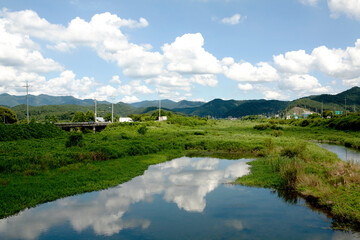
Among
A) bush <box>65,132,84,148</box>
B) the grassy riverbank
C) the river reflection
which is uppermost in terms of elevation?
bush <box>65,132,84,148</box>

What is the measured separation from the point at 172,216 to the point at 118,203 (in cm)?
361

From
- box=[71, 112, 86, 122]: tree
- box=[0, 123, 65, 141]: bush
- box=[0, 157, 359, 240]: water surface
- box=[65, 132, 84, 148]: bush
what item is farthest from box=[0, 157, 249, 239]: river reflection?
box=[71, 112, 86, 122]: tree

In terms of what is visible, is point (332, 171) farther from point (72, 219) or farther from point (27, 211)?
point (27, 211)

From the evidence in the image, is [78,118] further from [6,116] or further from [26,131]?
[26,131]

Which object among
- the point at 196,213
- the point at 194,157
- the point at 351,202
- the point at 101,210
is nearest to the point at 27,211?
the point at 101,210

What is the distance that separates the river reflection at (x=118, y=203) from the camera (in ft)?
41.6

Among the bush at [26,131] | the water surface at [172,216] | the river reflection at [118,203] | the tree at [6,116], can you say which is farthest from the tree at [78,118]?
the water surface at [172,216]

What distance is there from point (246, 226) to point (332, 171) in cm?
840

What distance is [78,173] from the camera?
20672 millimetres

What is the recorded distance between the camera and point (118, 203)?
1608 centimetres

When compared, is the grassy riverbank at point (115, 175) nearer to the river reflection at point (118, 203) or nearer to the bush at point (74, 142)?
the bush at point (74, 142)

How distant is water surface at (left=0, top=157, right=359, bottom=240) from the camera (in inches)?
481

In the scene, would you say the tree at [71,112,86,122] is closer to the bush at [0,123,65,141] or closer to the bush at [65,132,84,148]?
the bush at [0,123,65,141]

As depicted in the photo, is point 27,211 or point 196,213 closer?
point 27,211
